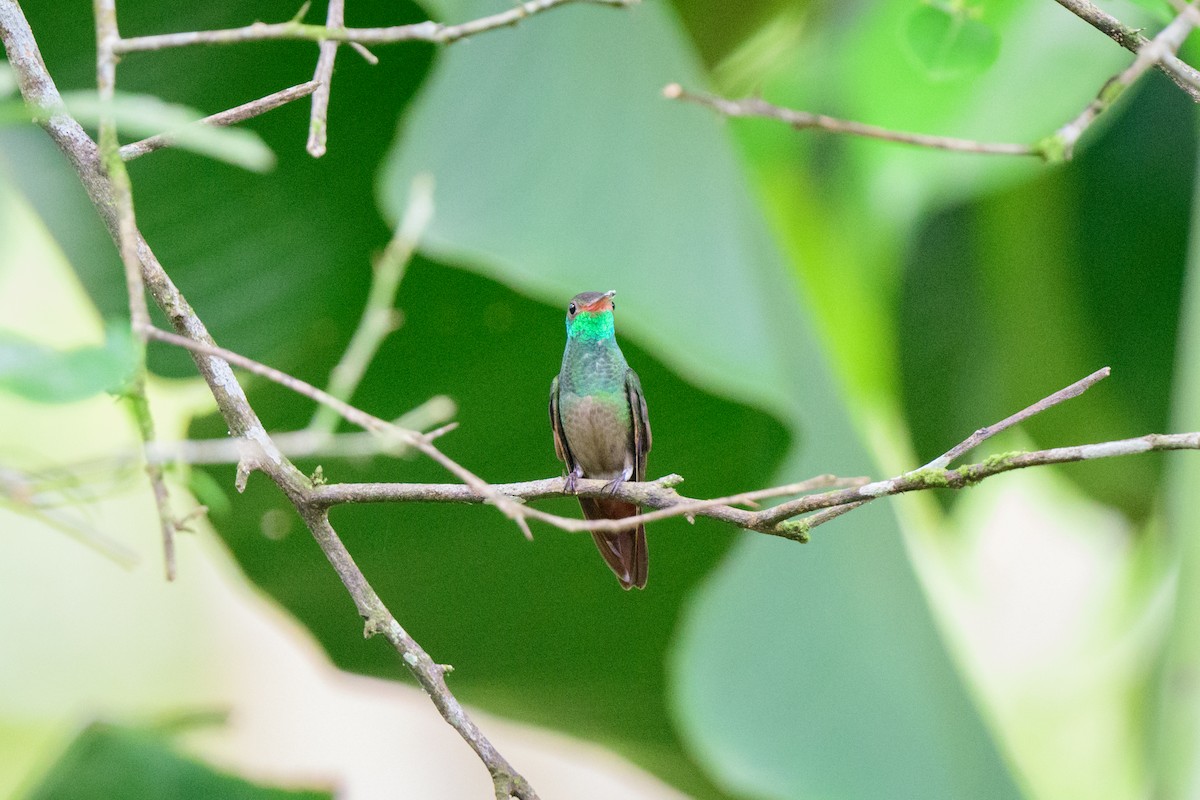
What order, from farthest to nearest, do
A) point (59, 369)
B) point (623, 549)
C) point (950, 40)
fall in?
point (623, 549), point (950, 40), point (59, 369)

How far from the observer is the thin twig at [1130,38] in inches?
42.4

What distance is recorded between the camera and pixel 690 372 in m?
1.96

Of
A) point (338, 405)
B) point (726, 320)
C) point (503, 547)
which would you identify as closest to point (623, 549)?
point (726, 320)

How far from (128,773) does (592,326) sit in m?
1.16

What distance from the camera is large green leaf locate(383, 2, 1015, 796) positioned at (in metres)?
1.99

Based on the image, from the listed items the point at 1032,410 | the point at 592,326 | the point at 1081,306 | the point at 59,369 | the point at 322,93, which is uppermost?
the point at 1081,306

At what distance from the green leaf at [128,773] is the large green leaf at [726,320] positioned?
85 centimetres

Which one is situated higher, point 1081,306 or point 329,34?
point 1081,306

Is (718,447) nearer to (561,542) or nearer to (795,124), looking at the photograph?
(561,542)

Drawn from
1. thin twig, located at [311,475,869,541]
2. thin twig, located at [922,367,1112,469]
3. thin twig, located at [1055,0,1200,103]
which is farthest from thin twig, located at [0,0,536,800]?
thin twig, located at [1055,0,1200,103]

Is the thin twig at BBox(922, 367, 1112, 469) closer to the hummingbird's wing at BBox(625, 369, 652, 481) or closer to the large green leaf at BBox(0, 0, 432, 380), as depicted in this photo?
the hummingbird's wing at BBox(625, 369, 652, 481)

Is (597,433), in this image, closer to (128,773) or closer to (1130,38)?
(128,773)

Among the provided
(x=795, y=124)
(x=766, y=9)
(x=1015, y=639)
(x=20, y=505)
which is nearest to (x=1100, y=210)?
(x=766, y=9)

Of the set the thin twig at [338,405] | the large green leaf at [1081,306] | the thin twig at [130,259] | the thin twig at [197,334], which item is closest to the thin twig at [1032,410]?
the thin twig at [338,405]
